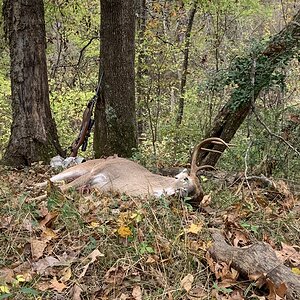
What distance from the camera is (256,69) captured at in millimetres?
6023

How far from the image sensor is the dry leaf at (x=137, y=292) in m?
2.80

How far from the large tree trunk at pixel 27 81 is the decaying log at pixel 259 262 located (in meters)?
4.40

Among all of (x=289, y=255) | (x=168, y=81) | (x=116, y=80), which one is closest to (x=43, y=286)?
(x=289, y=255)

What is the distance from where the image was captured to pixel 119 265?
10.1ft

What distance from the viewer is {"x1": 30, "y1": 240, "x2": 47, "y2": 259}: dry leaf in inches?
126

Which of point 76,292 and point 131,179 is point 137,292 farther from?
point 131,179

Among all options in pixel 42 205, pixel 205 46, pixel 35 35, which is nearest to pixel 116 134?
pixel 35 35

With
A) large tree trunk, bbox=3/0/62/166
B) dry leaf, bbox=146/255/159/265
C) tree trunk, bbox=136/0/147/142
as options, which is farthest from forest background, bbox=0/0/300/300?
tree trunk, bbox=136/0/147/142

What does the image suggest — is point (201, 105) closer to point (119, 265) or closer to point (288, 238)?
point (288, 238)

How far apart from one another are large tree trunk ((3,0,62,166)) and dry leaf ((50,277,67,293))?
4352 millimetres

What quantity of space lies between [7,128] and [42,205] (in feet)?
29.5

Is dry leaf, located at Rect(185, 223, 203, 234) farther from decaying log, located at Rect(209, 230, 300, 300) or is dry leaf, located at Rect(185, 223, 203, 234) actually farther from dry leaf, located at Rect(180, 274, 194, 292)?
dry leaf, located at Rect(180, 274, 194, 292)

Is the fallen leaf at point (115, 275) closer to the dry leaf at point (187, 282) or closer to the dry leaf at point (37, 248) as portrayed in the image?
the dry leaf at point (187, 282)

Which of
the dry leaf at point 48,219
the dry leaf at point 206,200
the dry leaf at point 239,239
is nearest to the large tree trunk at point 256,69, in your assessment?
the dry leaf at point 206,200
